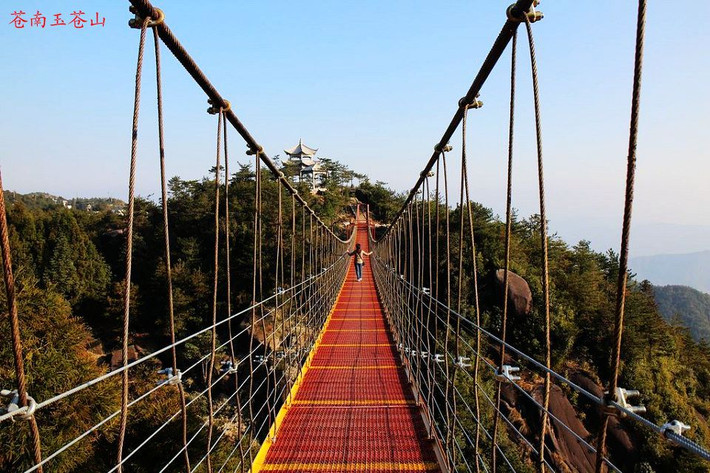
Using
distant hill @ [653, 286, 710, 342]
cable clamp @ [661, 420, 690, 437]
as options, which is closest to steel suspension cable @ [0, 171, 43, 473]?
cable clamp @ [661, 420, 690, 437]

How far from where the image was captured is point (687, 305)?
7081cm

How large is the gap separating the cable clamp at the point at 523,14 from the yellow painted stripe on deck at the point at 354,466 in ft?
6.66

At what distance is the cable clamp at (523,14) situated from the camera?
4.61ft

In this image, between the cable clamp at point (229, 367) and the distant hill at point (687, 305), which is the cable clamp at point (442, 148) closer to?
the cable clamp at point (229, 367)

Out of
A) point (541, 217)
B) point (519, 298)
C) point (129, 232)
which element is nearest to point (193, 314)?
point (519, 298)

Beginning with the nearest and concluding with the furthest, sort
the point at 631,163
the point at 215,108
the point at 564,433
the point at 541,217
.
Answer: the point at 631,163
the point at 541,217
the point at 215,108
the point at 564,433

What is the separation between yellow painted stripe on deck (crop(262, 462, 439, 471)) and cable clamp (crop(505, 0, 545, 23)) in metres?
2.03

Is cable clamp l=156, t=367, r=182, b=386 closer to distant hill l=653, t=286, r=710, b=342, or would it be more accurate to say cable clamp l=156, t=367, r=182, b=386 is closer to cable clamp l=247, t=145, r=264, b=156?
cable clamp l=247, t=145, r=264, b=156

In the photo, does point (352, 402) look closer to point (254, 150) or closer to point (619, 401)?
point (254, 150)

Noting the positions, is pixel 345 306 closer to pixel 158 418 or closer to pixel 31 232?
pixel 158 418

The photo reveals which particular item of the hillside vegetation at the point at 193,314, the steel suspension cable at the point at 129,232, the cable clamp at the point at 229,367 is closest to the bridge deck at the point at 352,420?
the cable clamp at the point at 229,367

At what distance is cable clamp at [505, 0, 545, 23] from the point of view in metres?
1.40

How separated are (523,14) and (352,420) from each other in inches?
94.0

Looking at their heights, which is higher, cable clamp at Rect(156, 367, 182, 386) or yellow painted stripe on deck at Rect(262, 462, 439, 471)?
cable clamp at Rect(156, 367, 182, 386)
